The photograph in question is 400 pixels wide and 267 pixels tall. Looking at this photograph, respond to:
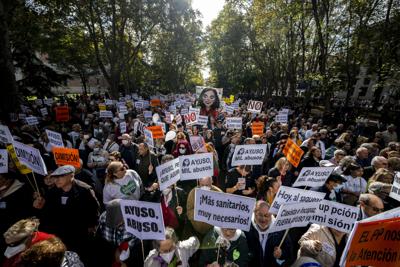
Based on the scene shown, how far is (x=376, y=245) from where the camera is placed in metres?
2.12

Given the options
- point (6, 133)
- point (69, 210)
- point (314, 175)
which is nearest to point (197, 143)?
point (314, 175)

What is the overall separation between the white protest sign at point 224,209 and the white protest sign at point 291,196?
541mm

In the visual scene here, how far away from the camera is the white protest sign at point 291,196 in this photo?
3396mm

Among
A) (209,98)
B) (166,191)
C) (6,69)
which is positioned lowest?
(166,191)

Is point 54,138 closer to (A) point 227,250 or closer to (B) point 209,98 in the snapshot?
(A) point 227,250

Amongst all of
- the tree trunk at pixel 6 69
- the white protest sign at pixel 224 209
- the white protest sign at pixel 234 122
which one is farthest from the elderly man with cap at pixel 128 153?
the tree trunk at pixel 6 69

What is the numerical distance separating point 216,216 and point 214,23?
35.9m

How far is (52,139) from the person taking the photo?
5969 millimetres

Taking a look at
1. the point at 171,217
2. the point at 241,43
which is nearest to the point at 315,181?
the point at 171,217

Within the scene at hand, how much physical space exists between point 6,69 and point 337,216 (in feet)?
54.5

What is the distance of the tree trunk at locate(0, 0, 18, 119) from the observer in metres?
12.6

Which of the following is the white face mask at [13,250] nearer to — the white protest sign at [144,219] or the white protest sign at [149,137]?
the white protest sign at [144,219]

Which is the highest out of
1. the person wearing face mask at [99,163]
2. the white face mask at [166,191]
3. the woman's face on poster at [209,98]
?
the woman's face on poster at [209,98]

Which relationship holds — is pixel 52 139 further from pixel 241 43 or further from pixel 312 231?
pixel 241 43
